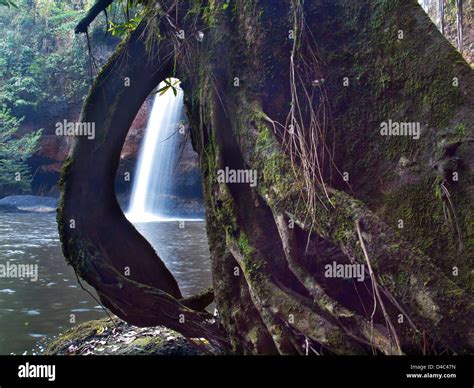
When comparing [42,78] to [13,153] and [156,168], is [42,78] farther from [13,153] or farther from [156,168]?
[156,168]

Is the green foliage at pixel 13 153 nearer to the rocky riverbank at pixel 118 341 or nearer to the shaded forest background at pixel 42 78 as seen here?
the shaded forest background at pixel 42 78

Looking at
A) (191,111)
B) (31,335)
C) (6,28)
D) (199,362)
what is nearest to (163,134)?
(6,28)

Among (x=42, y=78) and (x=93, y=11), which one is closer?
(x=93, y=11)

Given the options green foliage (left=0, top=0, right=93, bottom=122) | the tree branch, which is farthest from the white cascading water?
the tree branch

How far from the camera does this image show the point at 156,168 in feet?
58.8

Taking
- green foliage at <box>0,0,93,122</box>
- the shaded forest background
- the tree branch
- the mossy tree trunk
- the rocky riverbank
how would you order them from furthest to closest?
green foliage at <box>0,0,93,122</box> → the shaded forest background → the rocky riverbank → the tree branch → the mossy tree trunk

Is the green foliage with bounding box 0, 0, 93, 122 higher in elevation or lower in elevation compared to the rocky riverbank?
higher

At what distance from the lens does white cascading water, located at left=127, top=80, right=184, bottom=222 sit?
1756cm

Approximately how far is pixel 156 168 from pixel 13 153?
4.79m

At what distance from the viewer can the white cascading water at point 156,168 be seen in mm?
17562

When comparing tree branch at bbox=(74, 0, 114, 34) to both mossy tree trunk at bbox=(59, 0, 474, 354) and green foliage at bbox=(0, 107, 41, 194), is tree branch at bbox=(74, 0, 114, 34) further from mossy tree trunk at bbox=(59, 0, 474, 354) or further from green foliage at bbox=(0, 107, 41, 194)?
green foliage at bbox=(0, 107, 41, 194)

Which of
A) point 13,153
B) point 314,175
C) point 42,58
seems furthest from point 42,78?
point 314,175

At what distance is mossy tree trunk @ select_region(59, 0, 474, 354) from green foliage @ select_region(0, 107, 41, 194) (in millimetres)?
15090

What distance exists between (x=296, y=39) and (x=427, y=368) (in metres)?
1.72
